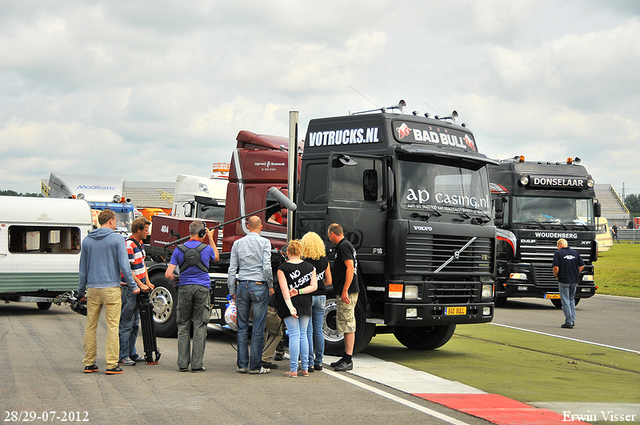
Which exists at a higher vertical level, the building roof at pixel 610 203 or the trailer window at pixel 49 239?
the building roof at pixel 610 203

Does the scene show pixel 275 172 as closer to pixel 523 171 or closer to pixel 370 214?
pixel 370 214

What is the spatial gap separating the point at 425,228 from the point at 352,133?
6.07 ft

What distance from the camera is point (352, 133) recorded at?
10336 mm

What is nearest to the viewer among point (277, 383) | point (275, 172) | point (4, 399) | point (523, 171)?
point (4, 399)

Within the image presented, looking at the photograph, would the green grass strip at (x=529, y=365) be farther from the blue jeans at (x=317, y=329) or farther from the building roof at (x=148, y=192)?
the building roof at (x=148, y=192)

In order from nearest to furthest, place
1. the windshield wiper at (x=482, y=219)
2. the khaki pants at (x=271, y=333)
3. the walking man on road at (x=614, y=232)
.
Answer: the khaki pants at (x=271, y=333)
the windshield wiper at (x=482, y=219)
the walking man on road at (x=614, y=232)

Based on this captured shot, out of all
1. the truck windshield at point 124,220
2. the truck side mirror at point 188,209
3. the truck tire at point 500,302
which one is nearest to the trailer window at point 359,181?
the truck side mirror at point 188,209

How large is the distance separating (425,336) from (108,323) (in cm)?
537

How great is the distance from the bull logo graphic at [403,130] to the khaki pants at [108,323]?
453 cm

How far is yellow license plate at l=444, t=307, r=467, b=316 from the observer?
990cm

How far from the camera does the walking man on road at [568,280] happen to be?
14.7m

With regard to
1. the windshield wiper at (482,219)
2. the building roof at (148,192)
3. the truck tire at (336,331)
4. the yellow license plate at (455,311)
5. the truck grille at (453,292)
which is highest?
the building roof at (148,192)

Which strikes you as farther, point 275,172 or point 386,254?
point 275,172

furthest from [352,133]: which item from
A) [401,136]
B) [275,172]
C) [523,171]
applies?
[523,171]
